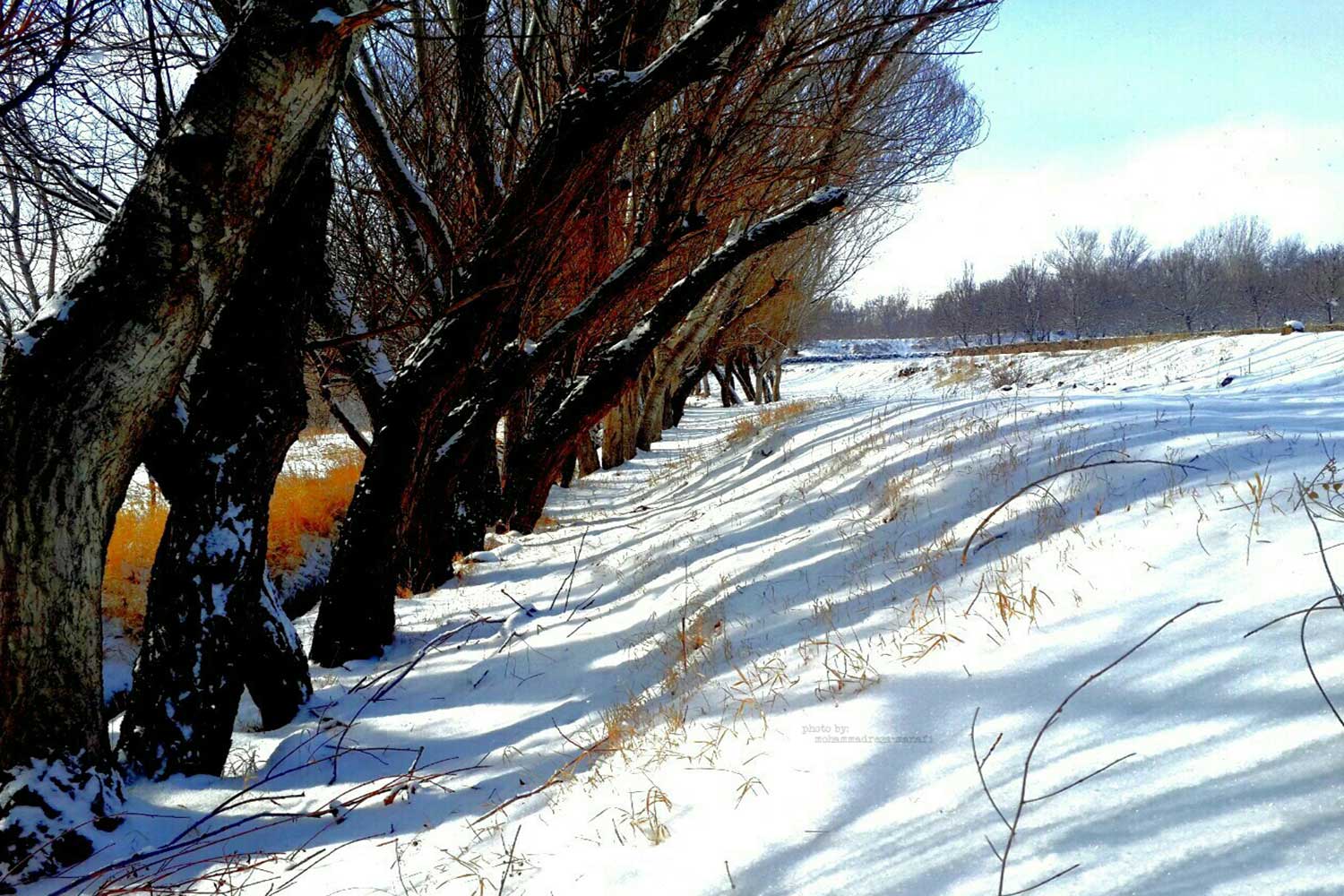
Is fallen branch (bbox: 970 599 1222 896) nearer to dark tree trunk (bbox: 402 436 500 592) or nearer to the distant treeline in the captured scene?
dark tree trunk (bbox: 402 436 500 592)

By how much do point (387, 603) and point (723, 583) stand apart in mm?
2171

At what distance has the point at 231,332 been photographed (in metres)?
3.14

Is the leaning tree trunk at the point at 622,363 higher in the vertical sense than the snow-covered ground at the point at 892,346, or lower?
lower

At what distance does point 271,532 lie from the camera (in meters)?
8.65

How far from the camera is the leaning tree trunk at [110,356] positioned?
2232mm

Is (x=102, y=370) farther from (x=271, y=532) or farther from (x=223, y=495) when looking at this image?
(x=271, y=532)

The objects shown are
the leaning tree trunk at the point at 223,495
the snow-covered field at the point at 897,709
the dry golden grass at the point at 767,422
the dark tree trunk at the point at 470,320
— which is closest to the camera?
the snow-covered field at the point at 897,709

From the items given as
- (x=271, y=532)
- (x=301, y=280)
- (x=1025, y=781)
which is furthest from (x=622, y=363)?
(x=271, y=532)

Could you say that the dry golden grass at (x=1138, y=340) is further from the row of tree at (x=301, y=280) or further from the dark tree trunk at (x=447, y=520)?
the dark tree trunk at (x=447, y=520)

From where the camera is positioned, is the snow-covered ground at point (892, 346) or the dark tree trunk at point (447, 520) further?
the snow-covered ground at point (892, 346)

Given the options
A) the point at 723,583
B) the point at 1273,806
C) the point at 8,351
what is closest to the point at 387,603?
the point at 723,583

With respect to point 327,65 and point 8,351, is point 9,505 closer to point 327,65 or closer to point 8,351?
point 8,351

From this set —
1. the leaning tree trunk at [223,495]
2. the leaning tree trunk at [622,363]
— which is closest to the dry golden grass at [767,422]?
the leaning tree trunk at [622,363]

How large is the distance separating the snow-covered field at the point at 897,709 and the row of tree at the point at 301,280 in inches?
26.1
